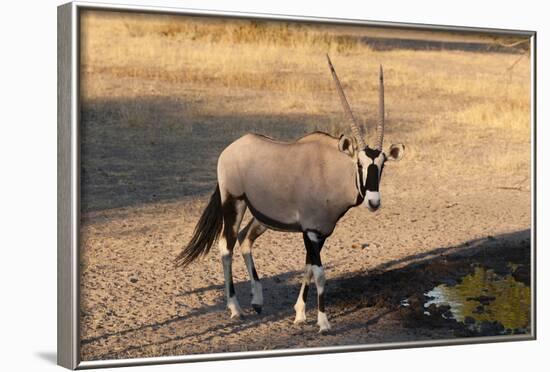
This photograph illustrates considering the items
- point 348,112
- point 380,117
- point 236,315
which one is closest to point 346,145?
point 348,112

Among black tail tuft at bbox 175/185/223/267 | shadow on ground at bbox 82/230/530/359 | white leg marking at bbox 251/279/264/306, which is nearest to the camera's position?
shadow on ground at bbox 82/230/530/359

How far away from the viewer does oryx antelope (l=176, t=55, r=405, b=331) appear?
28.5ft

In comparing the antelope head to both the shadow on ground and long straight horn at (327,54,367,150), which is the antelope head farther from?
the shadow on ground

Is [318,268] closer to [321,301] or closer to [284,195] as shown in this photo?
[321,301]

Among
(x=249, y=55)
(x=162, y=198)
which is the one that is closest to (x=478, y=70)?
(x=249, y=55)

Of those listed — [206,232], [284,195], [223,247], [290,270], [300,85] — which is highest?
[300,85]

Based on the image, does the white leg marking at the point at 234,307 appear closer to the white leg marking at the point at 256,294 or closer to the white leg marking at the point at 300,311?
Answer: the white leg marking at the point at 256,294

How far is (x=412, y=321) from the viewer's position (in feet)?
30.4

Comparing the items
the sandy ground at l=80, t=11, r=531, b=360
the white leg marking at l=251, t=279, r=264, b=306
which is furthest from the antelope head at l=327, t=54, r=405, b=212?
the white leg marking at l=251, t=279, r=264, b=306

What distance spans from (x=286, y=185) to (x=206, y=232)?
0.64m

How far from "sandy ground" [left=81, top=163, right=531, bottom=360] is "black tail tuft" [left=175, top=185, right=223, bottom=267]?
56 millimetres

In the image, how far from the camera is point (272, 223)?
8.73m

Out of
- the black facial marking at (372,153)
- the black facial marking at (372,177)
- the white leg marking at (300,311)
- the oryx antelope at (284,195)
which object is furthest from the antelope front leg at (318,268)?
the black facial marking at (372,153)

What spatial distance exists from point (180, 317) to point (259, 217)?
901 mm
